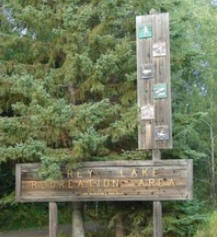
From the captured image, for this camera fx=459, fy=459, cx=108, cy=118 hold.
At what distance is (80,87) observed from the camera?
9898 millimetres

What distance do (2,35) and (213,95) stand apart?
655 centimetres

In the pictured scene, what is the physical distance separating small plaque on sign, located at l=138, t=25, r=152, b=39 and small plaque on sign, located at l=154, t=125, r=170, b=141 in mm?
1818

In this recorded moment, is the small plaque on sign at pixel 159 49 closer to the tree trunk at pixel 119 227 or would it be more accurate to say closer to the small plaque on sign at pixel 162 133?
the small plaque on sign at pixel 162 133

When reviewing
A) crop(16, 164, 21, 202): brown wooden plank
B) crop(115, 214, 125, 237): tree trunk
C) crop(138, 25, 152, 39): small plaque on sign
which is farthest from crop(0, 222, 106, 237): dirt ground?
crop(138, 25, 152, 39): small plaque on sign

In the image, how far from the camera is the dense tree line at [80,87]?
8820 mm

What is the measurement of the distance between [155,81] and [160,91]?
229 millimetres

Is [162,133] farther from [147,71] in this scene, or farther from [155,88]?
[147,71]

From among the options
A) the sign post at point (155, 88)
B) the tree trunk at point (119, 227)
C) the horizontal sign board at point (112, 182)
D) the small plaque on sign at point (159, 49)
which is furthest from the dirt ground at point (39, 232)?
the small plaque on sign at point (159, 49)

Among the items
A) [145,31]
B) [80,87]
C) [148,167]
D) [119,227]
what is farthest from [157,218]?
[145,31]

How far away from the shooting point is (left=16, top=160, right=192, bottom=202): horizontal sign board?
8633mm

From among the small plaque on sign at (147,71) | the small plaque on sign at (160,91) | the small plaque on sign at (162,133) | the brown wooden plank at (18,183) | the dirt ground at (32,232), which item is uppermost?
the small plaque on sign at (147,71)

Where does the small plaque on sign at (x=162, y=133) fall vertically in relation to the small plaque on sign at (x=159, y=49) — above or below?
below

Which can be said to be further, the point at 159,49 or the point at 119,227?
the point at 119,227

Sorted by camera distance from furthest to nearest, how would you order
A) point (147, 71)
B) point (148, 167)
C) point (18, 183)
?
point (18, 183) < point (147, 71) < point (148, 167)
